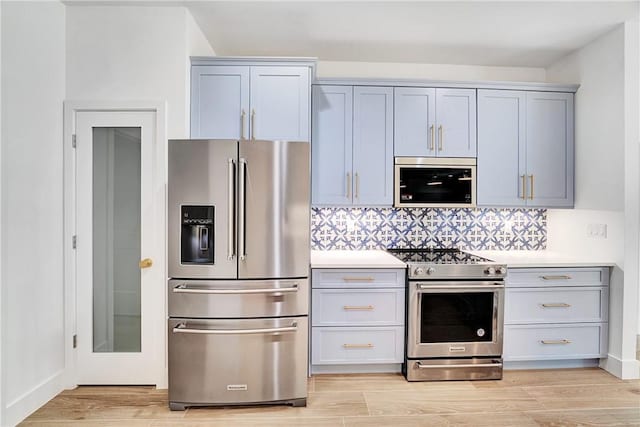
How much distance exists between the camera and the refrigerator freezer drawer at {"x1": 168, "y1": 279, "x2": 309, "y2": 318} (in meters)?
2.55

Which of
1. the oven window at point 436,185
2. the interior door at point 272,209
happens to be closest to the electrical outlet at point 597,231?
the oven window at point 436,185

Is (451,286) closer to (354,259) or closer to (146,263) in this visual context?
(354,259)

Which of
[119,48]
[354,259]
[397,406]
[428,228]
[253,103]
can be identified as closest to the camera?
[397,406]

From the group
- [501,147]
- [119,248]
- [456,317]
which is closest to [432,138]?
[501,147]

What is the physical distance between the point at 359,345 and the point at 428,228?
4.42ft

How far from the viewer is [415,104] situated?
335 cm

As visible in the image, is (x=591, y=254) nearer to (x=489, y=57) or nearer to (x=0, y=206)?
(x=489, y=57)

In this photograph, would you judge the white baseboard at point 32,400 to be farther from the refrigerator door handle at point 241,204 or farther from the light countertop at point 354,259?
the light countertop at point 354,259

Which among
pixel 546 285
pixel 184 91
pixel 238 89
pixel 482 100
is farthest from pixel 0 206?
pixel 546 285

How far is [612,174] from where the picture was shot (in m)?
3.10

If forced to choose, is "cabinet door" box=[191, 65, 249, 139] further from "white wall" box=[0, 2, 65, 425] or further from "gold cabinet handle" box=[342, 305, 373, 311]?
"gold cabinet handle" box=[342, 305, 373, 311]

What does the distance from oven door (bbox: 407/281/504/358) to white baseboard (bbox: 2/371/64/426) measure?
8.37 ft

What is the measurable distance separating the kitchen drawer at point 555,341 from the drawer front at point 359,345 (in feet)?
2.95

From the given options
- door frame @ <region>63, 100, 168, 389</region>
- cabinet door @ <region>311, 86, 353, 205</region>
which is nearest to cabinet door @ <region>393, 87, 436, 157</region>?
cabinet door @ <region>311, 86, 353, 205</region>
